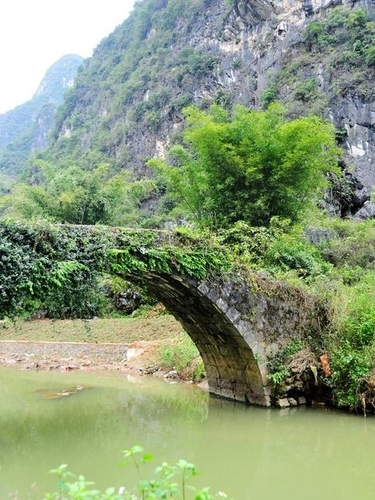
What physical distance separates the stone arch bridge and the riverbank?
3253 millimetres

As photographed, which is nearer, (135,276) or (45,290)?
(45,290)

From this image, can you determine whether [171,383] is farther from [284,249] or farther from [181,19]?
[181,19]

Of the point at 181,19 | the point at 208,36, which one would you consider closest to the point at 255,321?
the point at 208,36

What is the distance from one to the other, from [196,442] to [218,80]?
1726 inches

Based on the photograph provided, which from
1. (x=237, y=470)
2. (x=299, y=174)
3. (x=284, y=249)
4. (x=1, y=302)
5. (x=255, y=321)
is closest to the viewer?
(x=237, y=470)

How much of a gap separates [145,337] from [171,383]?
4.10m

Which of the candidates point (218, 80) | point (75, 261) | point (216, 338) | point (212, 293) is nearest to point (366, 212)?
point (216, 338)

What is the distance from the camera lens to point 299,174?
14.3 metres

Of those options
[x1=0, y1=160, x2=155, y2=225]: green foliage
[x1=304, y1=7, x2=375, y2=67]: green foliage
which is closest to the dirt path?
[x1=0, y1=160, x2=155, y2=225]: green foliage

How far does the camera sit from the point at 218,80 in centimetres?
4672

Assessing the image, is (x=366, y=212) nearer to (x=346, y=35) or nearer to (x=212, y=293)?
(x=346, y=35)

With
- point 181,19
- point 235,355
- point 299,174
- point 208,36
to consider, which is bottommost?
point 235,355

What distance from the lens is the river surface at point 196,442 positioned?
5.25m

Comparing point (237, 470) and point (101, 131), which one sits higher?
point (101, 131)
